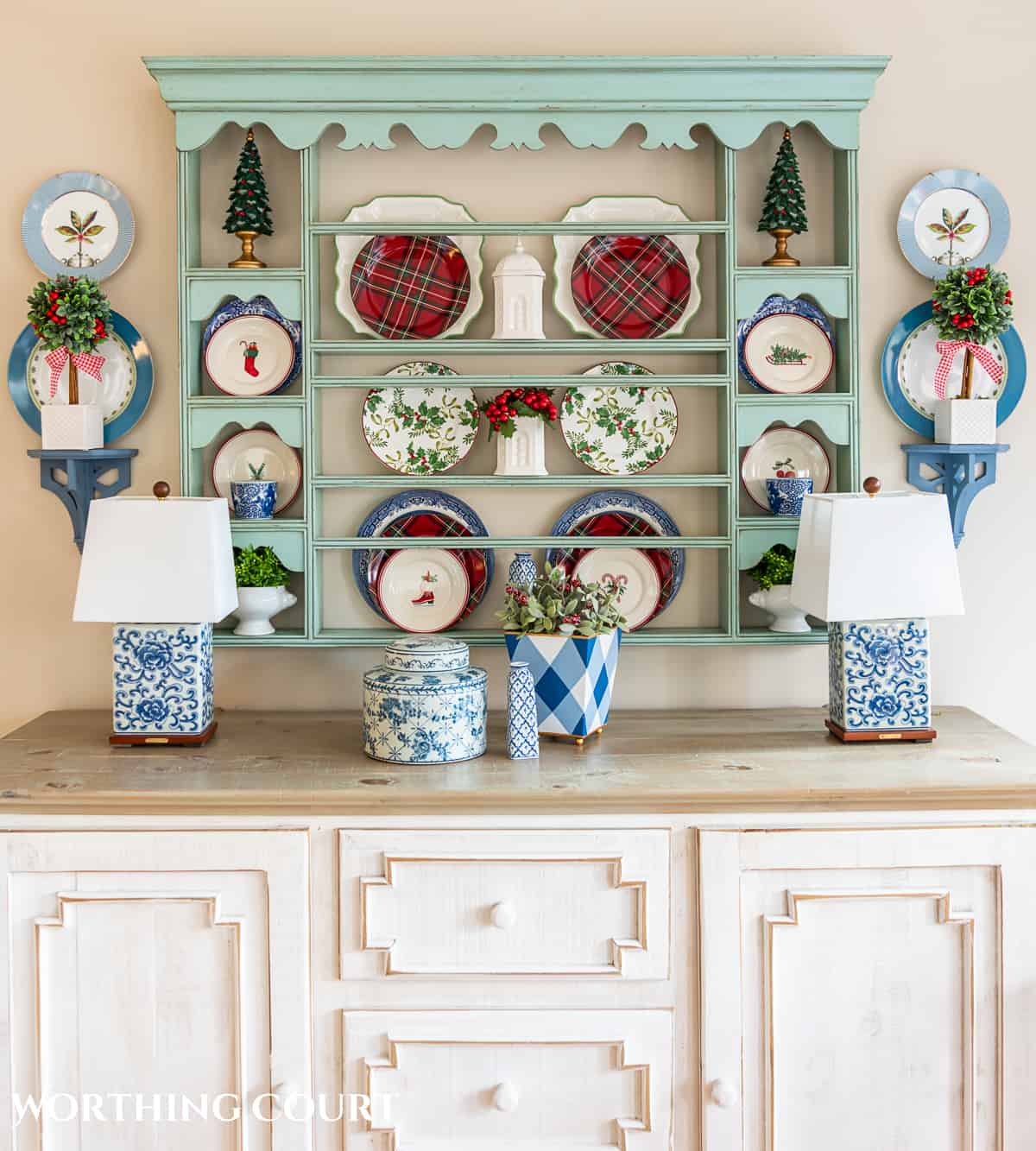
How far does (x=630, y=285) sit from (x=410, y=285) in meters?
0.45

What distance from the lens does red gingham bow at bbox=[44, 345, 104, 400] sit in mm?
2285

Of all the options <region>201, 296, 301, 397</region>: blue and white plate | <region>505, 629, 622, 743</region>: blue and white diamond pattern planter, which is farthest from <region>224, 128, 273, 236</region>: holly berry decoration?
<region>505, 629, 622, 743</region>: blue and white diamond pattern planter

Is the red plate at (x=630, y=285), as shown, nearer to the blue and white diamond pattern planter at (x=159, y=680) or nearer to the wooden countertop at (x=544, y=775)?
the wooden countertop at (x=544, y=775)

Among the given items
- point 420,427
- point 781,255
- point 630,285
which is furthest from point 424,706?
point 781,255

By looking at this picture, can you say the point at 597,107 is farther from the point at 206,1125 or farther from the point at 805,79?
the point at 206,1125

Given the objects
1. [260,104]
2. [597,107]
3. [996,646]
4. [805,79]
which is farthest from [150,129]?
[996,646]

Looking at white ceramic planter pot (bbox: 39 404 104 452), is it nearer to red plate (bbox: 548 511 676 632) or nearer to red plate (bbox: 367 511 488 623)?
red plate (bbox: 367 511 488 623)

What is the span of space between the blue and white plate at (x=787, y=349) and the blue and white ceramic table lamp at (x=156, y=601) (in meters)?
1.12

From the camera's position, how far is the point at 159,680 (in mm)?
2049

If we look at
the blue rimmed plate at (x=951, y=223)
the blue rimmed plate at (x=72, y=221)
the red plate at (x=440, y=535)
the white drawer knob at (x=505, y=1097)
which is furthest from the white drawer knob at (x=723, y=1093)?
the blue rimmed plate at (x=72, y=221)

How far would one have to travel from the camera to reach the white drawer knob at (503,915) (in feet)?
5.85

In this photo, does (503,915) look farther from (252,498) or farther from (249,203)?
(249,203)

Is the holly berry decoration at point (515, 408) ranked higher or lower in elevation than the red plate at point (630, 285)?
lower

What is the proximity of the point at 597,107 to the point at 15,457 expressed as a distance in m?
1.37
